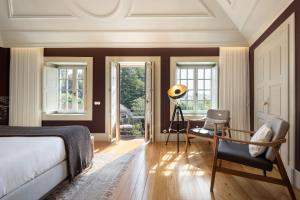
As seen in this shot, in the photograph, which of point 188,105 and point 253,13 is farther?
point 188,105

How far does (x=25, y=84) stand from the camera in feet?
17.8

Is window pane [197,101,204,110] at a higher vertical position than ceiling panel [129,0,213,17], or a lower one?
lower

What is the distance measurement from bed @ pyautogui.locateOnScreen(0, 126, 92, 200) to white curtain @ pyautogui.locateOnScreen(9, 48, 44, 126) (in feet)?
8.83

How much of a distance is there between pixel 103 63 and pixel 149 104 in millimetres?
1542

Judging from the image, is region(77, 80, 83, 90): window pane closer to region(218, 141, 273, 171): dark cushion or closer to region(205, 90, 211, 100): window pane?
region(205, 90, 211, 100): window pane

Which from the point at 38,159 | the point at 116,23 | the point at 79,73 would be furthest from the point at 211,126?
the point at 79,73

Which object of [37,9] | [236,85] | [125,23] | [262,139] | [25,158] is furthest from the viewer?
[236,85]

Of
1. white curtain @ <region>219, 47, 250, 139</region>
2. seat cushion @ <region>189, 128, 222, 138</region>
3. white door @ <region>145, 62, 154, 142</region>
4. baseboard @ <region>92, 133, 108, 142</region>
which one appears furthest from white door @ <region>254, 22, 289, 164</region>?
baseboard @ <region>92, 133, 108, 142</region>

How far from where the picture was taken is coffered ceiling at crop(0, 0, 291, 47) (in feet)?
14.8

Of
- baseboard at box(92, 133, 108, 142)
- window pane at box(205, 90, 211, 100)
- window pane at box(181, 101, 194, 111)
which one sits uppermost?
window pane at box(205, 90, 211, 100)

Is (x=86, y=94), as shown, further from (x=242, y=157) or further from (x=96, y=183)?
(x=242, y=157)

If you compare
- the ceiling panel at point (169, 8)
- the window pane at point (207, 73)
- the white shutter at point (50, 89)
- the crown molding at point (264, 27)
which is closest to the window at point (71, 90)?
the white shutter at point (50, 89)

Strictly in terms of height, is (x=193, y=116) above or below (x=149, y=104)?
below

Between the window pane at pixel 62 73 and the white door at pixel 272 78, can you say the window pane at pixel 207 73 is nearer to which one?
the white door at pixel 272 78
